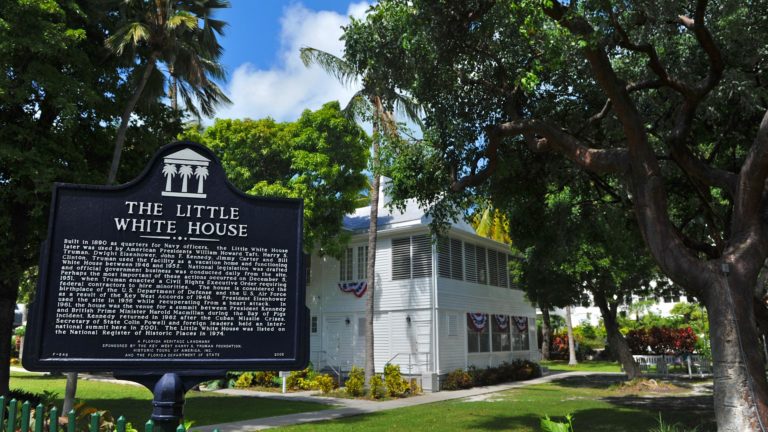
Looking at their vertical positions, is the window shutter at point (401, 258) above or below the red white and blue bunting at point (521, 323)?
above

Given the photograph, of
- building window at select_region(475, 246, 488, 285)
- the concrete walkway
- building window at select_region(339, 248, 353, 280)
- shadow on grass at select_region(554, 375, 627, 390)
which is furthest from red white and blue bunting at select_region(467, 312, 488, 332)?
building window at select_region(339, 248, 353, 280)

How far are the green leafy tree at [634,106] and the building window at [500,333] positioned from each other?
14.1 metres

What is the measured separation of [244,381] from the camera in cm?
2417

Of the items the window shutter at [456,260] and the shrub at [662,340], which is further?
the shrub at [662,340]

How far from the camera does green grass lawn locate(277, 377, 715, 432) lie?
13719 millimetres

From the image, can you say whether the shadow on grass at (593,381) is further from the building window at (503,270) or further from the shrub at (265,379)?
the shrub at (265,379)

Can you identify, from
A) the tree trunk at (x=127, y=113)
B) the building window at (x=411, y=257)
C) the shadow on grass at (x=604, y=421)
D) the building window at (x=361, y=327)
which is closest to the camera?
the shadow on grass at (x=604, y=421)

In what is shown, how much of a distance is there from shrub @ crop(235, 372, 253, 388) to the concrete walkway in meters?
0.83

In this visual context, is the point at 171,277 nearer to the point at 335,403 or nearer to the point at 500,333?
the point at 335,403

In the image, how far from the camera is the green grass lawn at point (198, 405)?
15.6 meters

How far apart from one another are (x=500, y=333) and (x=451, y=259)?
5995 millimetres

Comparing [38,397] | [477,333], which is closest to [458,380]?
[477,333]

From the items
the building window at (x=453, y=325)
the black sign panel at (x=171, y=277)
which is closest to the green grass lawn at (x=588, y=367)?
the building window at (x=453, y=325)

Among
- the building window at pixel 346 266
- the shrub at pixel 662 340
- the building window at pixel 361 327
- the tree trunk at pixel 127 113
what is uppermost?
the tree trunk at pixel 127 113
